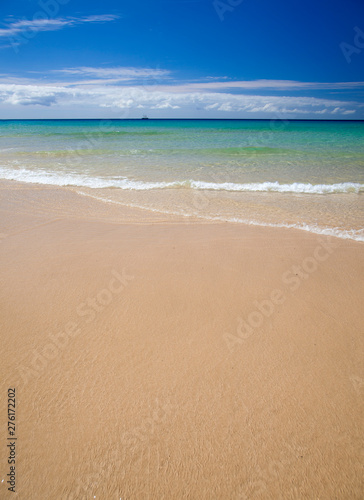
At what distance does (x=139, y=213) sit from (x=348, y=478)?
530 cm

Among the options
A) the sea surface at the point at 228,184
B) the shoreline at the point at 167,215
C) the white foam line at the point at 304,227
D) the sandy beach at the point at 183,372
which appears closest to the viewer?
the sandy beach at the point at 183,372

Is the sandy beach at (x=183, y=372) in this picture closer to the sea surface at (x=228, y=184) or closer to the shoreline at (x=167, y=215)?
the shoreline at (x=167, y=215)

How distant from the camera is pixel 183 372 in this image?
230 cm

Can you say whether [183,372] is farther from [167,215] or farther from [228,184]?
[228,184]

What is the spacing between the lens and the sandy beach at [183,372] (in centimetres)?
172

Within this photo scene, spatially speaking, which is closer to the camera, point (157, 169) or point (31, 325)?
point (31, 325)

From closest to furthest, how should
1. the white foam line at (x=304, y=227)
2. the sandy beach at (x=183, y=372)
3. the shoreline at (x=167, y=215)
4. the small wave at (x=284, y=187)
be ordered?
1. the sandy beach at (x=183, y=372)
2. the white foam line at (x=304, y=227)
3. the shoreline at (x=167, y=215)
4. the small wave at (x=284, y=187)

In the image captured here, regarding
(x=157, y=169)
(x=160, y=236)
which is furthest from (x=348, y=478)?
(x=157, y=169)

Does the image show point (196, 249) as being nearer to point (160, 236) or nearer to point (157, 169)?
point (160, 236)

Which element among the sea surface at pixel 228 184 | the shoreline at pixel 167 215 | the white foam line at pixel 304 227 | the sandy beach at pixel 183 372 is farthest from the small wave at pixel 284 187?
the sandy beach at pixel 183 372

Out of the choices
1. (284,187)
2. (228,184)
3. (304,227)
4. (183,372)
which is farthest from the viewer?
(228,184)

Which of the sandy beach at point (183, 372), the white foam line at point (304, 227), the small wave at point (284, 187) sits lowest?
the sandy beach at point (183, 372)

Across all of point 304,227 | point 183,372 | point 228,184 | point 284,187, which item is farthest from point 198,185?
point 183,372

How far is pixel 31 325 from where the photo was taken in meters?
2.76
